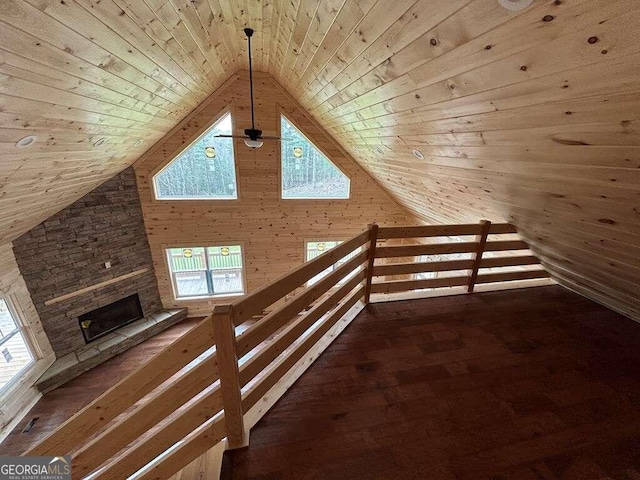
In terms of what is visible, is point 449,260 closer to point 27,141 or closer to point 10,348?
point 27,141

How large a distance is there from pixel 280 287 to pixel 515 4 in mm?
1633

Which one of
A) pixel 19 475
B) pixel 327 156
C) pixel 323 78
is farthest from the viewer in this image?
pixel 327 156

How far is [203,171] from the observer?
5520 mm

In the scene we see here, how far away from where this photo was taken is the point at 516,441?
5.23 ft

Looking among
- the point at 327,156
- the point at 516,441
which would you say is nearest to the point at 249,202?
the point at 327,156

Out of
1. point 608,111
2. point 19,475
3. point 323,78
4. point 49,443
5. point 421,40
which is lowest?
point 19,475

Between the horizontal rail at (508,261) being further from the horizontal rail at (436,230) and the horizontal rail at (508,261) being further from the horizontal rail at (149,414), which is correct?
the horizontal rail at (149,414)

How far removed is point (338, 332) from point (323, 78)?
273 centimetres

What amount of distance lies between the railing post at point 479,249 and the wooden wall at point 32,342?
6.59 meters

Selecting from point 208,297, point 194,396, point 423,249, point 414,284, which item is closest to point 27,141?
point 194,396

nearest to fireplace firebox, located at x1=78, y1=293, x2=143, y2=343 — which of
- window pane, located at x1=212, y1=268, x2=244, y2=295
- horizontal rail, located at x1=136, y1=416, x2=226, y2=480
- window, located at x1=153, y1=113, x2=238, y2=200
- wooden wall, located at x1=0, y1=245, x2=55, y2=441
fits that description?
wooden wall, located at x1=0, y1=245, x2=55, y2=441

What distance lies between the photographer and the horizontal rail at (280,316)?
1446 millimetres

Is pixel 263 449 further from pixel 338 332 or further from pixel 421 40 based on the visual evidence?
pixel 421 40

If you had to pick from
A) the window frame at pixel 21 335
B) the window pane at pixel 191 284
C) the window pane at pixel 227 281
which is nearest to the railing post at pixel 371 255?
the window pane at pixel 227 281
